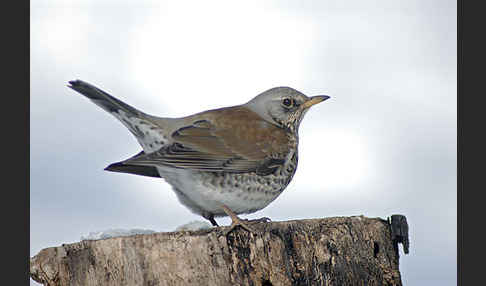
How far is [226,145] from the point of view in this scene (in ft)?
18.8

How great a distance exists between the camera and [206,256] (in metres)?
4.44

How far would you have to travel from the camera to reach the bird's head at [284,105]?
6.61 metres

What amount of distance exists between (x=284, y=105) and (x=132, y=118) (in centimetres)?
186

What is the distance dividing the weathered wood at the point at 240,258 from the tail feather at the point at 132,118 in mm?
1338

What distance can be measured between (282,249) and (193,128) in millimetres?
1858

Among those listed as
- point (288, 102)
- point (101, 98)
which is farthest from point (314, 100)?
point (101, 98)

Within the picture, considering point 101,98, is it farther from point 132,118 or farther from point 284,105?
point 284,105

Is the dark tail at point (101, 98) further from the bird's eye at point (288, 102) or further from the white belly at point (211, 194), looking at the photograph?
the bird's eye at point (288, 102)

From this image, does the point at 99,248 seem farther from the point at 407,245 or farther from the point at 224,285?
the point at 407,245

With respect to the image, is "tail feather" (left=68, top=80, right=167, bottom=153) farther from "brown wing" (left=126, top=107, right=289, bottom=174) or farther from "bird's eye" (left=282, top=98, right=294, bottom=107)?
"bird's eye" (left=282, top=98, right=294, bottom=107)

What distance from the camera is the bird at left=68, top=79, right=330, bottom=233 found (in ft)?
18.0

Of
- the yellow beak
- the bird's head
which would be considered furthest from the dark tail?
the yellow beak

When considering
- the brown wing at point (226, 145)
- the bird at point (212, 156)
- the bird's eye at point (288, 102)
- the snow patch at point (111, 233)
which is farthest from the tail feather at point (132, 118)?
the bird's eye at point (288, 102)

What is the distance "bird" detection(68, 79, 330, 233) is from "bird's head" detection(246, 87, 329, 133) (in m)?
0.30
